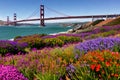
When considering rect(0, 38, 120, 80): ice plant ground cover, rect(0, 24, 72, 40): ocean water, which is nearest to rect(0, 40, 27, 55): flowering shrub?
rect(0, 38, 120, 80): ice plant ground cover

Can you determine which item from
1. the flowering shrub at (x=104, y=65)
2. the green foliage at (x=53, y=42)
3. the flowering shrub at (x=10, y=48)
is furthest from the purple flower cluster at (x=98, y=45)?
the green foliage at (x=53, y=42)

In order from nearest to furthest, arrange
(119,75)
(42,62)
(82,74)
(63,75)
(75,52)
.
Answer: (119,75), (82,74), (63,75), (42,62), (75,52)

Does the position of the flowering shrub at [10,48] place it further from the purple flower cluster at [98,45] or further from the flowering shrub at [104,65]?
the flowering shrub at [104,65]

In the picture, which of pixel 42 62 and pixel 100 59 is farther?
pixel 42 62

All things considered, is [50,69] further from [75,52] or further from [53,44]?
[53,44]

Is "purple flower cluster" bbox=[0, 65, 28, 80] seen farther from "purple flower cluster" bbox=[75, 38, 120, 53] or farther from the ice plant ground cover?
"purple flower cluster" bbox=[75, 38, 120, 53]

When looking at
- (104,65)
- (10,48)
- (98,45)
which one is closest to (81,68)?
(104,65)

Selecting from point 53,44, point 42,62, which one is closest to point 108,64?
point 42,62

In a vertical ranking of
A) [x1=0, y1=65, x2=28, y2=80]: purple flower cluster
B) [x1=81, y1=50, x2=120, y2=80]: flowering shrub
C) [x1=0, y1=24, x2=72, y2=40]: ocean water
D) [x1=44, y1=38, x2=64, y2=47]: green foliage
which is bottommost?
[x1=0, y1=24, x2=72, y2=40]: ocean water
